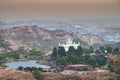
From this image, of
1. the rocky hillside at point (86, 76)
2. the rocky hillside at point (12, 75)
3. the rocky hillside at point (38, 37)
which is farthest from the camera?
the rocky hillside at point (38, 37)

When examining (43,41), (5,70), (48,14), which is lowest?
(5,70)

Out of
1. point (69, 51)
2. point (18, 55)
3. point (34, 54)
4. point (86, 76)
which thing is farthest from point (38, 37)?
point (86, 76)

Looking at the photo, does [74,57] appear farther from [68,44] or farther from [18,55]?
[18,55]

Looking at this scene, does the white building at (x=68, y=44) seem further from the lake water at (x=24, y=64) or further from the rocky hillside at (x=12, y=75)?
the rocky hillside at (x=12, y=75)

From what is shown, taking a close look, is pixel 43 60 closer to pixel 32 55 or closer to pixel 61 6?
pixel 32 55

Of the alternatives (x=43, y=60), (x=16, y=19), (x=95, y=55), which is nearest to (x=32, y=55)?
(x=43, y=60)

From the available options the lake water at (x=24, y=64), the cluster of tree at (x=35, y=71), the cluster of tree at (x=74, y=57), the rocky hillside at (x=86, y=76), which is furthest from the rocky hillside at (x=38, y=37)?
the rocky hillside at (x=86, y=76)
